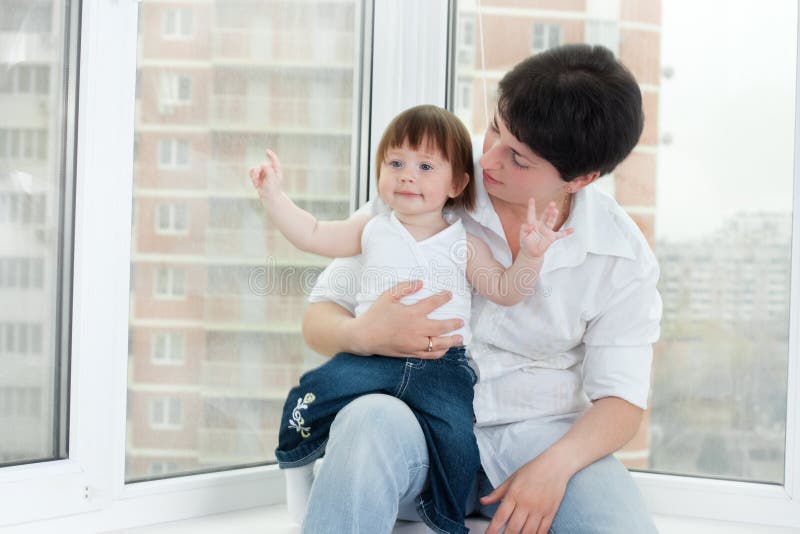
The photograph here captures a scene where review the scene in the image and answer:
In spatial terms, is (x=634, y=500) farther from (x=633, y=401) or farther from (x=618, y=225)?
(x=618, y=225)

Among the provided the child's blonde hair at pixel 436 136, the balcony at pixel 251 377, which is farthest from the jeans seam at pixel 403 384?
the balcony at pixel 251 377

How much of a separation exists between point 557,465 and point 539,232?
35 centimetres

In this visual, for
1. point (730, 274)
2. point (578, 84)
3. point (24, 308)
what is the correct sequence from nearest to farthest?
point (578, 84) < point (24, 308) < point (730, 274)

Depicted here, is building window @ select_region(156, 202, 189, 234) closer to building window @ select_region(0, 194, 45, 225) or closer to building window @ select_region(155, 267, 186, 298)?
building window @ select_region(155, 267, 186, 298)

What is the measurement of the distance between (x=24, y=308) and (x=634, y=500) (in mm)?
977

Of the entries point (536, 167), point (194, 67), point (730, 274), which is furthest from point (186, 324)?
point (730, 274)

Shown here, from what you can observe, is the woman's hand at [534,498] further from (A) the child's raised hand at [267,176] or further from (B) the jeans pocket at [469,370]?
(A) the child's raised hand at [267,176]

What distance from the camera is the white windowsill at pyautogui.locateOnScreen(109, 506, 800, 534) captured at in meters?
1.35

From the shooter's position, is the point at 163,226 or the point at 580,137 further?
the point at 163,226

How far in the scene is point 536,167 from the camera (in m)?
1.23

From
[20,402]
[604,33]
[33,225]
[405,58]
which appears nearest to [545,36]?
[604,33]

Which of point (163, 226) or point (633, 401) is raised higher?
point (163, 226)

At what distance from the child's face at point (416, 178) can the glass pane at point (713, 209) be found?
48 centimetres

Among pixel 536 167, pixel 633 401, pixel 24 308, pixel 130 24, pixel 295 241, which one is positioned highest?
pixel 130 24
